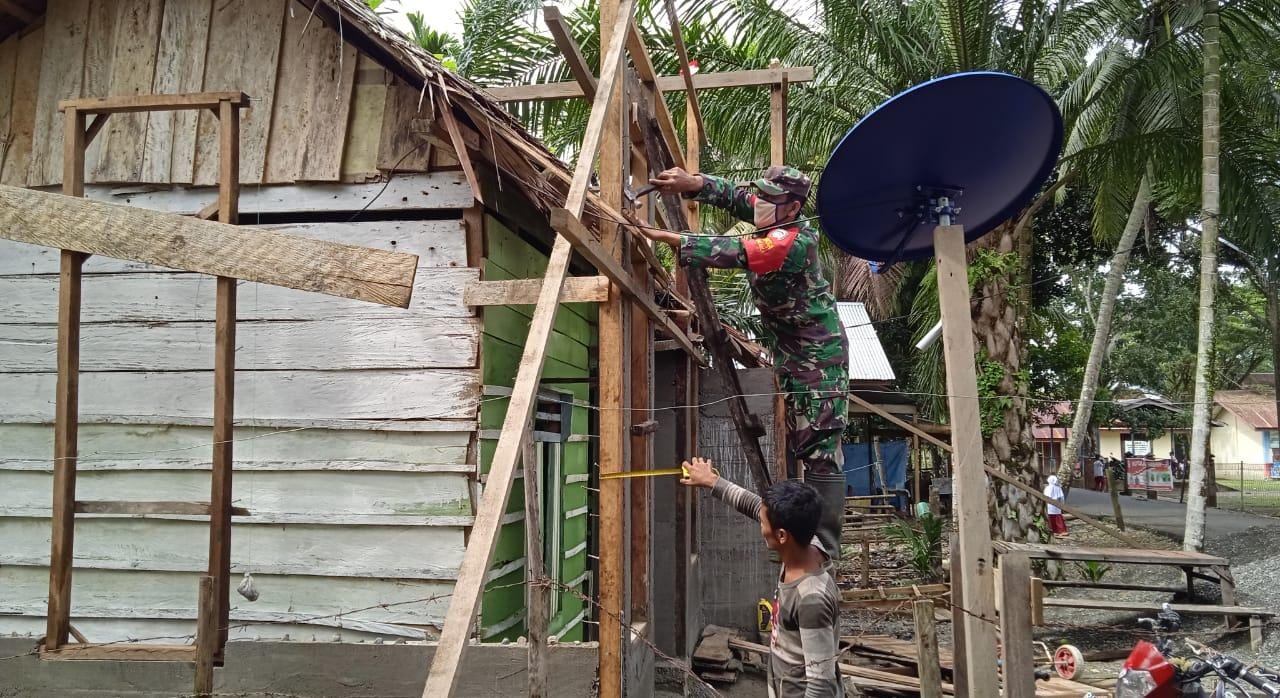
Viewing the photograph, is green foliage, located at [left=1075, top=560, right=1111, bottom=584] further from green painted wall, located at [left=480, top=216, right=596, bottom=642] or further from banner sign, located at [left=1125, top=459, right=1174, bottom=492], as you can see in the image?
banner sign, located at [left=1125, top=459, right=1174, bottom=492]

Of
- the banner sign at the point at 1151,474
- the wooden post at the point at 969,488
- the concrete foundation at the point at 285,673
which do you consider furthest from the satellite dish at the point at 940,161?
the banner sign at the point at 1151,474

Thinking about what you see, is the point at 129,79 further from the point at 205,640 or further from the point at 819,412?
the point at 819,412

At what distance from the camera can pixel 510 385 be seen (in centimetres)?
473

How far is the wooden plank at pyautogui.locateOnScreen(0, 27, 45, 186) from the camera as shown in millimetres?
4742

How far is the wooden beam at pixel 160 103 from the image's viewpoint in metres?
3.51

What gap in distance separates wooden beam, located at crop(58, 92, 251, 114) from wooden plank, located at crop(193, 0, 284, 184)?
0.86 metres

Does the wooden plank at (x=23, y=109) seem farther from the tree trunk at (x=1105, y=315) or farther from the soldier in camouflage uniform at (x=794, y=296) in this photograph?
the tree trunk at (x=1105, y=315)

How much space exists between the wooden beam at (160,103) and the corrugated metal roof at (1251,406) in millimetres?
43684

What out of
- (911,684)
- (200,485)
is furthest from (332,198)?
(911,684)

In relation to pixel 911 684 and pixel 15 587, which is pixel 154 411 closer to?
pixel 15 587

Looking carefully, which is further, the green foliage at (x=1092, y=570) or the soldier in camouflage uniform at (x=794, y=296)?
the green foliage at (x=1092, y=570)

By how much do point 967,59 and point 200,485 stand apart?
870 centimetres

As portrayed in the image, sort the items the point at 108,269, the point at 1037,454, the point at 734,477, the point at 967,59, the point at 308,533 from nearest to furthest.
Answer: the point at 308,533
the point at 108,269
the point at 734,477
the point at 967,59
the point at 1037,454

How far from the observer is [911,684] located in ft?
21.9
